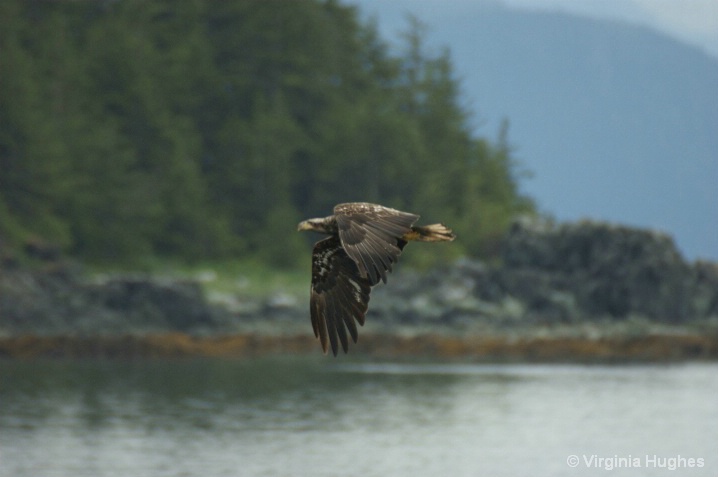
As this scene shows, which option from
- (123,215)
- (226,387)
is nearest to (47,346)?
(226,387)

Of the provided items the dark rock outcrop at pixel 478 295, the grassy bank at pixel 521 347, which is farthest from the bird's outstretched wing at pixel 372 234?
the grassy bank at pixel 521 347

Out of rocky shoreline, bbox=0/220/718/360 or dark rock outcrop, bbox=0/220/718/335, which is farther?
dark rock outcrop, bbox=0/220/718/335

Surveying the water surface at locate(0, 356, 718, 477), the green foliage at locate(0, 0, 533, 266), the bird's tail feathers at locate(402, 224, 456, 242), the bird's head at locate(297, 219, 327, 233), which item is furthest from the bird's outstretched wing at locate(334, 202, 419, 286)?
the green foliage at locate(0, 0, 533, 266)

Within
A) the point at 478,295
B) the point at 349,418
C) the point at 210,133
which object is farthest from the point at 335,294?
the point at 210,133

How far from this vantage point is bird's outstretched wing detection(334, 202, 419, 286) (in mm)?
11594

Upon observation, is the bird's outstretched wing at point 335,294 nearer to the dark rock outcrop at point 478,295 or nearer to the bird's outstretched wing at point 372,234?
the bird's outstretched wing at point 372,234

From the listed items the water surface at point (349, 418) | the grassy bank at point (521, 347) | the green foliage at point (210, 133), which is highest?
the green foliage at point (210, 133)

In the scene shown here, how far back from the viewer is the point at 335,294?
14703mm

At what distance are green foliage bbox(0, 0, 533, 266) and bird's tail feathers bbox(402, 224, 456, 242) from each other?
46.5 metres

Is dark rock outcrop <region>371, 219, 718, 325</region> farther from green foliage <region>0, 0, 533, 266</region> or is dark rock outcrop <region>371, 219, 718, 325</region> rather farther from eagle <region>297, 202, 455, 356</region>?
eagle <region>297, 202, 455, 356</region>

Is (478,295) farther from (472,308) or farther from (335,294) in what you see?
(335,294)

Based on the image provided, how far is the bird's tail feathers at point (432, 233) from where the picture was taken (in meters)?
13.6

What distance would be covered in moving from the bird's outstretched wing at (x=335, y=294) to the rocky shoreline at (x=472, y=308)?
37699mm

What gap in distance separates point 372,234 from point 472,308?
5103cm
